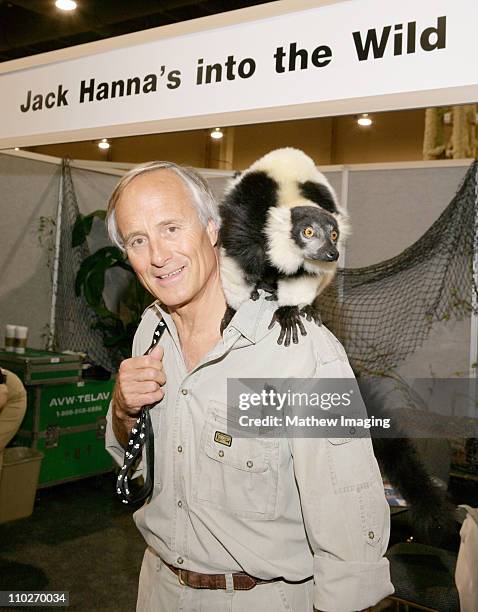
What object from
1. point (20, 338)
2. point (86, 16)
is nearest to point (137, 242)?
point (20, 338)

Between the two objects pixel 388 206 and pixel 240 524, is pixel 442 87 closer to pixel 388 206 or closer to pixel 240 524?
pixel 240 524

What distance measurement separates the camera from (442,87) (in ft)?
3.59

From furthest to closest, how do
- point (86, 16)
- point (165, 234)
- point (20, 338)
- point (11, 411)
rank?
point (86, 16)
point (20, 338)
point (11, 411)
point (165, 234)

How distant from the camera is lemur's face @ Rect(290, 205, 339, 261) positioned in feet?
4.72

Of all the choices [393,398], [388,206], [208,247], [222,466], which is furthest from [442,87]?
[388,206]

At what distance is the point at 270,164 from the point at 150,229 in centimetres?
50

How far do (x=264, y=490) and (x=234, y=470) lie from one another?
76 millimetres

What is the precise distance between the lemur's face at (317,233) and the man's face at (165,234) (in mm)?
283

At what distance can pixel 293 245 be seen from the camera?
1487mm

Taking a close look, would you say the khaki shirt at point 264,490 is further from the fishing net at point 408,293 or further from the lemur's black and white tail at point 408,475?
the fishing net at point 408,293

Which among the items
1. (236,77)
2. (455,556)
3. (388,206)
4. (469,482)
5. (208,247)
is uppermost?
(388,206)

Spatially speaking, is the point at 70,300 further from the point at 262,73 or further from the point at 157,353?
the point at 262,73

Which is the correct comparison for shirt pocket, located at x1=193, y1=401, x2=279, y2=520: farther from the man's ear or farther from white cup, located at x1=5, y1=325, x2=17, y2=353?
white cup, located at x1=5, y1=325, x2=17, y2=353

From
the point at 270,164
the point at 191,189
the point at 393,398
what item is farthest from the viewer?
the point at 393,398
